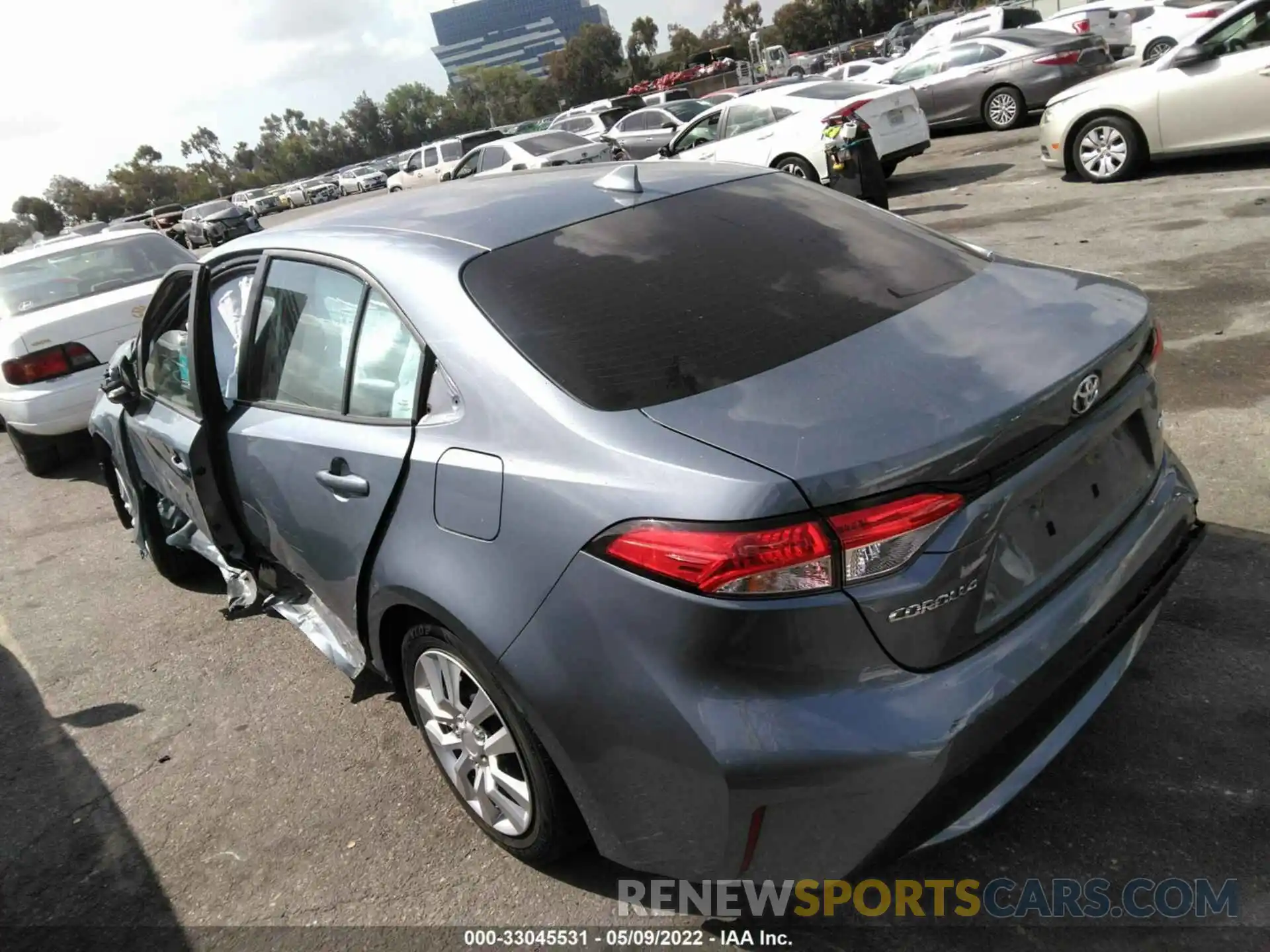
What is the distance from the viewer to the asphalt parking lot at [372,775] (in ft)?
7.86

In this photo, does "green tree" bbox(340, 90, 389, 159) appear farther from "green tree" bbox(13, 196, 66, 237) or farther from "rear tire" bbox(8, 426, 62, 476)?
"rear tire" bbox(8, 426, 62, 476)

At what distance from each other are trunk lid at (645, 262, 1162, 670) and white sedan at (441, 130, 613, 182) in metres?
15.4

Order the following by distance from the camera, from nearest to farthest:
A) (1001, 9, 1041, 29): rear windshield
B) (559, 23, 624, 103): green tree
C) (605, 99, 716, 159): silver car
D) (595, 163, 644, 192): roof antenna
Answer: (595, 163, 644, 192): roof antenna < (605, 99, 716, 159): silver car < (1001, 9, 1041, 29): rear windshield < (559, 23, 624, 103): green tree

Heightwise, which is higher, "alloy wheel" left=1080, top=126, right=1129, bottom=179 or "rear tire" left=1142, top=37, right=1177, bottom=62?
"alloy wheel" left=1080, top=126, right=1129, bottom=179

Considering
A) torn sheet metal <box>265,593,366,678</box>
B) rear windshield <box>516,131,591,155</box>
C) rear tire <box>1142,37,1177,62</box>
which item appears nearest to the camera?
torn sheet metal <box>265,593,366,678</box>

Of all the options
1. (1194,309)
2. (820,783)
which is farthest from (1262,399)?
(820,783)

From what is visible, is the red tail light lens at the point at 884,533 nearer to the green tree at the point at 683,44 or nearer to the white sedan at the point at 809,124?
the white sedan at the point at 809,124

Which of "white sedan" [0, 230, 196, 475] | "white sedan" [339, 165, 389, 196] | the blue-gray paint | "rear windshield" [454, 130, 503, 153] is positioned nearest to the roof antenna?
the blue-gray paint

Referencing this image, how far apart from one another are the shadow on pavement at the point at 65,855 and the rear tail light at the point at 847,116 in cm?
1006

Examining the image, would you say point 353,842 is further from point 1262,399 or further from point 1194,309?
point 1194,309

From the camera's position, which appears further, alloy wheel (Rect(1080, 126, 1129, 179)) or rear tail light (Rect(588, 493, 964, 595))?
alloy wheel (Rect(1080, 126, 1129, 179))

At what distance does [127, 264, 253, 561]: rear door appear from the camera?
346 cm

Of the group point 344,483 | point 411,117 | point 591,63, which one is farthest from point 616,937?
point 411,117

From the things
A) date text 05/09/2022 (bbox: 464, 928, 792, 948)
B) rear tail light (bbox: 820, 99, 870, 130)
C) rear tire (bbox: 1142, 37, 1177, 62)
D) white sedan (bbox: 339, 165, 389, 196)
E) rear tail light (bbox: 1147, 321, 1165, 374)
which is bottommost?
white sedan (bbox: 339, 165, 389, 196)
